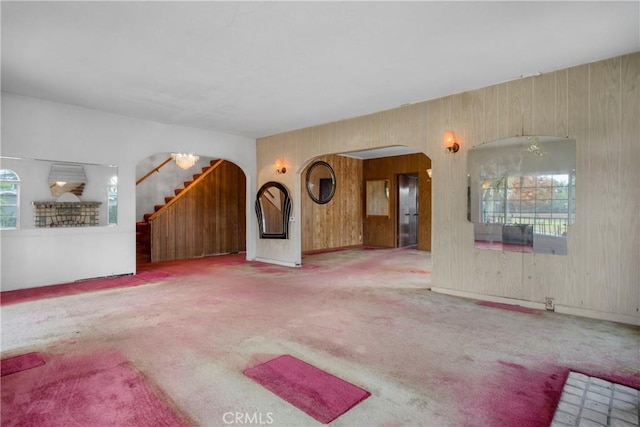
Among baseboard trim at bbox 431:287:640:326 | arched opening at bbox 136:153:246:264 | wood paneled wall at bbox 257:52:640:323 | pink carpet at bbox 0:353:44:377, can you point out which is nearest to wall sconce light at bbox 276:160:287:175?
arched opening at bbox 136:153:246:264

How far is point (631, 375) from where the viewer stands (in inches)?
97.6

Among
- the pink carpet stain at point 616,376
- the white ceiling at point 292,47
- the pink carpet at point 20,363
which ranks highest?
the white ceiling at point 292,47

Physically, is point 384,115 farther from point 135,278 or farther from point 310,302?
point 135,278

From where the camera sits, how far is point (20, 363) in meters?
2.65

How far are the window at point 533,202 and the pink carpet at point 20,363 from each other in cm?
481

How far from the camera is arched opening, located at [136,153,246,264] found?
7.84 metres

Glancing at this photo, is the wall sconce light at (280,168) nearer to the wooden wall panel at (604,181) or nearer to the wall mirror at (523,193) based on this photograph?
the wall mirror at (523,193)

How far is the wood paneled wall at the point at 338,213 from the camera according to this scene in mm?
9242

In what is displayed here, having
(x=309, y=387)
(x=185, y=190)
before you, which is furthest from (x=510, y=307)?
(x=185, y=190)

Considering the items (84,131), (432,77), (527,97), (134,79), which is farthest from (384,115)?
(84,131)

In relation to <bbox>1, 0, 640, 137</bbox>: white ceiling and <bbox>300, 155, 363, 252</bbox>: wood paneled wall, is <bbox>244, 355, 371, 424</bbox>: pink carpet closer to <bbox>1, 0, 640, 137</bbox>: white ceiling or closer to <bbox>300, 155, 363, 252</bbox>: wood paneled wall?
<bbox>1, 0, 640, 137</bbox>: white ceiling

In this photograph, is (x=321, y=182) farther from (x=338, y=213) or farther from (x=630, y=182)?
(x=630, y=182)

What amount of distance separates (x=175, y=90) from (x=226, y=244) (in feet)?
16.6

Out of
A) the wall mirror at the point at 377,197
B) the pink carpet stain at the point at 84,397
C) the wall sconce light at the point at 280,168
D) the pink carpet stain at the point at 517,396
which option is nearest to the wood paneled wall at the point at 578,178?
the pink carpet stain at the point at 517,396
